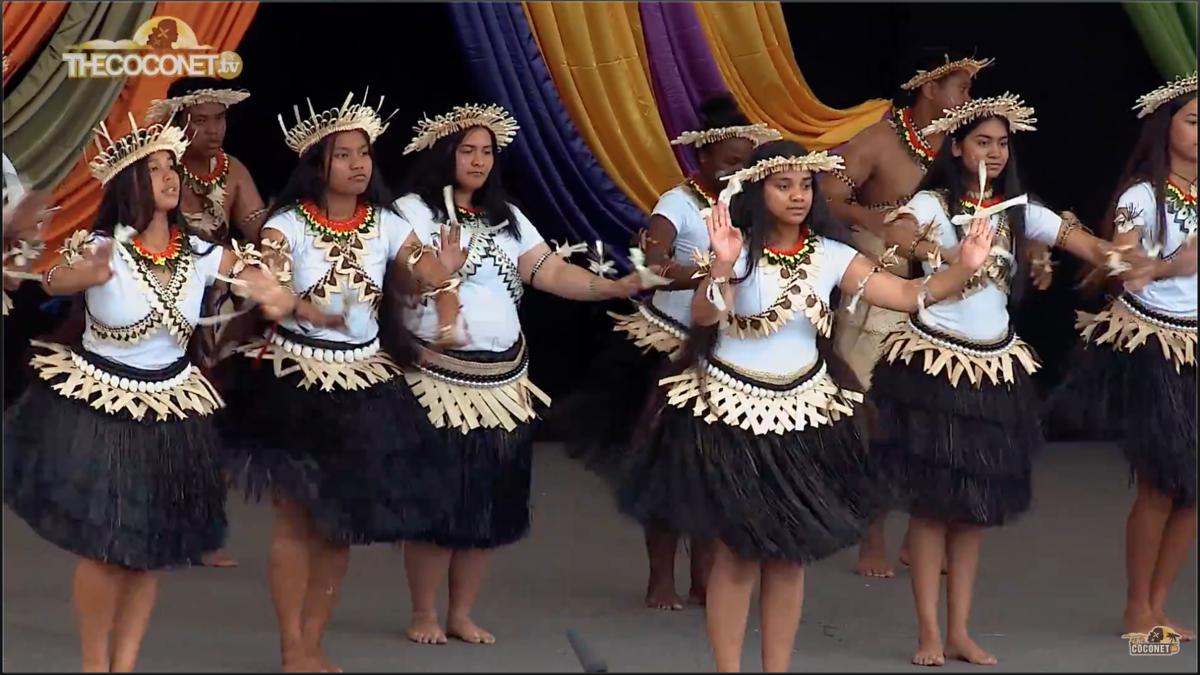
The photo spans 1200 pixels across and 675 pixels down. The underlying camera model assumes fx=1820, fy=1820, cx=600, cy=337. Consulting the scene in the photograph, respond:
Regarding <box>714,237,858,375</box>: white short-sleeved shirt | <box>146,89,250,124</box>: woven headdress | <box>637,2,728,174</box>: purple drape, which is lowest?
<box>714,237,858,375</box>: white short-sleeved shirt

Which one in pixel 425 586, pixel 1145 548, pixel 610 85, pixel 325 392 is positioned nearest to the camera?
pixel 325 392

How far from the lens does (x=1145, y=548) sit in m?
4.49

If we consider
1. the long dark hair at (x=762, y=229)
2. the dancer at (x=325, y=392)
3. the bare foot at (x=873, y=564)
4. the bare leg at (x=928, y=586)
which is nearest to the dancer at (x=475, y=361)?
the dancer at (x=325, y=392)

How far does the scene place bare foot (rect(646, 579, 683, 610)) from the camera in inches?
189

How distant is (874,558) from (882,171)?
1.11 m

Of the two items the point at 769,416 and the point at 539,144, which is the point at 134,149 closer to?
the point at 769,416

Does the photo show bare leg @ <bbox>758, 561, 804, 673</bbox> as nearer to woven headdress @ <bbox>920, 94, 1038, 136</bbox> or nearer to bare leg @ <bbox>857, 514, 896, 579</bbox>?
woven headdress @ <bbox>920, 94, 1038, 136</bbox>

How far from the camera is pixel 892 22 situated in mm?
6684

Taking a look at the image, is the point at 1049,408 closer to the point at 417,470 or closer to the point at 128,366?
the point at 417,470

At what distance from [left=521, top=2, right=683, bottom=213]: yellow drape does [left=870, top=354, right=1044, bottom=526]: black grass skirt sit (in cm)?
188

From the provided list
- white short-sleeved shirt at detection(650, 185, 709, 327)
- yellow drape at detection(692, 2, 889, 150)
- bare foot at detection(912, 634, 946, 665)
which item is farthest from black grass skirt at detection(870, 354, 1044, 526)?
yellow drape at detection(692, 2, 889, 150)

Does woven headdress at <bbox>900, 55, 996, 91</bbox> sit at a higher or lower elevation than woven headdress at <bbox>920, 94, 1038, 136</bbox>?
higher

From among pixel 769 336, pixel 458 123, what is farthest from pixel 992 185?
pixel 458 123

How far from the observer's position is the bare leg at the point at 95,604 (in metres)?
3.69
